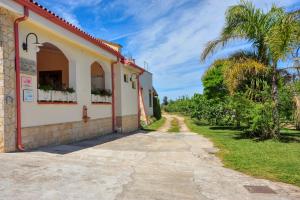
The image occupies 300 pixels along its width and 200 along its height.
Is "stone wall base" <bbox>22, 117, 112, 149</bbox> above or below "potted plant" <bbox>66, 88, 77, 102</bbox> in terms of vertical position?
below

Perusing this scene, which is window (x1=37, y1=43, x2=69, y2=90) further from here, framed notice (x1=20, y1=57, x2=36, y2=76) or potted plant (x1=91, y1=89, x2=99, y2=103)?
framed notice (x1=20, y1=57, x2=36, y2=76)

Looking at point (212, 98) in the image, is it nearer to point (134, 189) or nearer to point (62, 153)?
point (62, 153)

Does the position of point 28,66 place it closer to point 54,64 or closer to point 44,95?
point 44,95

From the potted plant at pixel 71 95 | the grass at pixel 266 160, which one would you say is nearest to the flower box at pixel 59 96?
the potted plant at pixel 71 95

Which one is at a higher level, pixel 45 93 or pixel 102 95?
pixel 102 95

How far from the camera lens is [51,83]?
36.8 ft

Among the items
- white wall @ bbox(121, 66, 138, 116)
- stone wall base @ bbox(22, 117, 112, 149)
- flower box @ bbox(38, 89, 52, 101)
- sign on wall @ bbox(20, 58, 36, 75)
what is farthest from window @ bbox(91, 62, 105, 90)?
sign on wall @ bbox(20, 58, 36, 75)

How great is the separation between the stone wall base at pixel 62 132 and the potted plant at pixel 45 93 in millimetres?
820

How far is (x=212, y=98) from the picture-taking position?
83.8 feet

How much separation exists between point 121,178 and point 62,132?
5.27 m

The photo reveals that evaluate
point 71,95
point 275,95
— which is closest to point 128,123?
point 71,95

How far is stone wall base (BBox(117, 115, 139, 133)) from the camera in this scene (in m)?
16.9

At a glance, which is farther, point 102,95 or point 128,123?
point 128,123

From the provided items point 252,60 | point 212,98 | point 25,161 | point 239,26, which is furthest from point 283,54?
point 212,98
